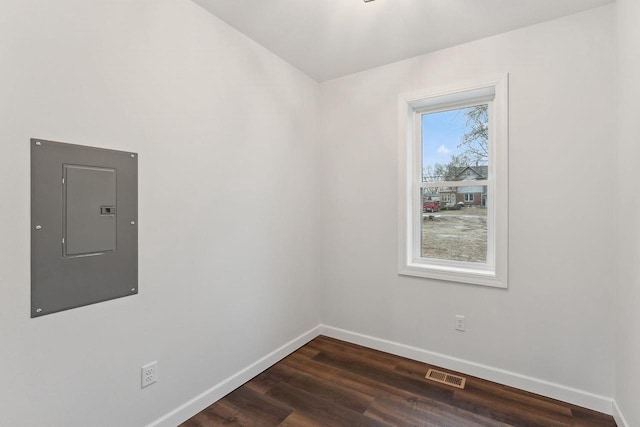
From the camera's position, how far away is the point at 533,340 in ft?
7.22

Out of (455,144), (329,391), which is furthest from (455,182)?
(329,391)

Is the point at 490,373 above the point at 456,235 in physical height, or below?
below

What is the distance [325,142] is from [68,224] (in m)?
2.28

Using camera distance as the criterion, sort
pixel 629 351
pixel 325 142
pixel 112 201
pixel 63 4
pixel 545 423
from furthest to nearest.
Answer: pixel 325 142 < pixel 545 423 < pixel 629 351 < pixel 112 201 < pixel 63 4

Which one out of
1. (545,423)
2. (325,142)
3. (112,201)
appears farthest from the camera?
(325,142)

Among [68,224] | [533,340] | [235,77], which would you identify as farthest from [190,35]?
[533,340]

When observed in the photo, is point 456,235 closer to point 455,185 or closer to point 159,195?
point 455,185

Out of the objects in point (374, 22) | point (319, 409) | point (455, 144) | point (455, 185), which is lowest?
point (319, 409)

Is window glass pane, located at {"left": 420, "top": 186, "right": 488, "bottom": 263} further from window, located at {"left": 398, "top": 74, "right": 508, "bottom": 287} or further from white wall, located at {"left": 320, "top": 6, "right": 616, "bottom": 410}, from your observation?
white wall, located at {"left": 320, "top": 6, "right": 616, "bottom": 410}

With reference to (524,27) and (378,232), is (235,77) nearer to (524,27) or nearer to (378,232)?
(378,232)

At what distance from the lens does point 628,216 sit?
1.74m

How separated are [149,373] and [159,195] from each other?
1.01 metres

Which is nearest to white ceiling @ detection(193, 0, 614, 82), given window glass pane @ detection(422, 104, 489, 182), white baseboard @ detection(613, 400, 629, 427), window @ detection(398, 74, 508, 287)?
window @ detection(398, 74, 508, 287)

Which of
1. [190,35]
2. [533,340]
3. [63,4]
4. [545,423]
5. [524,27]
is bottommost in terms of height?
[545,423]
